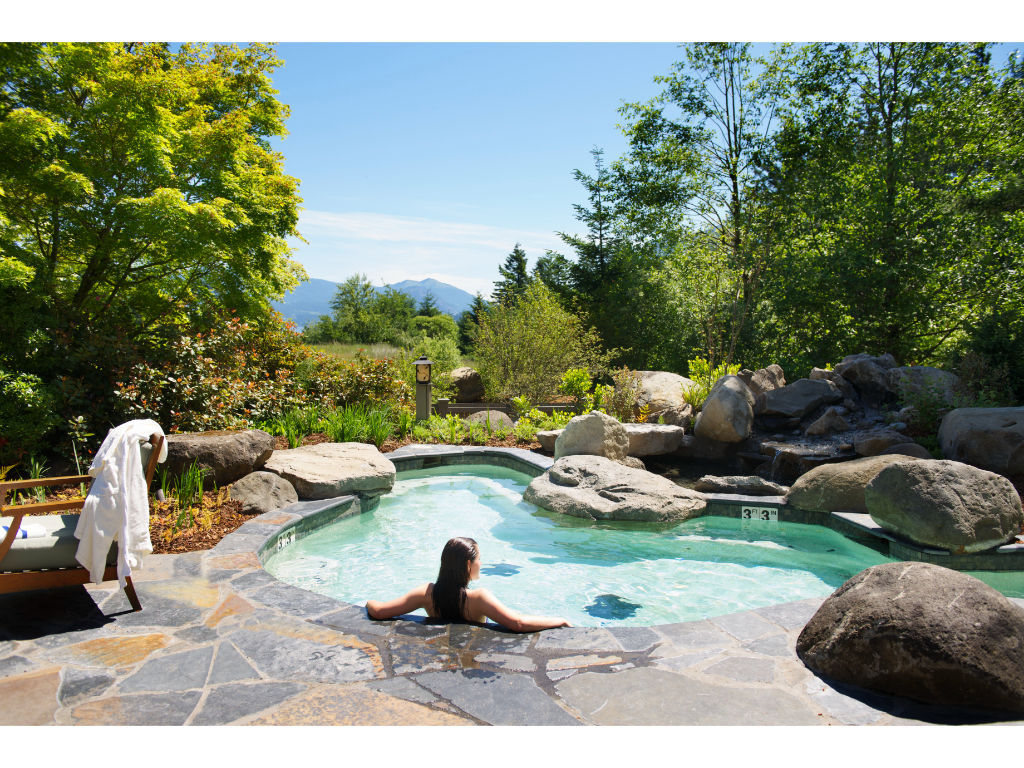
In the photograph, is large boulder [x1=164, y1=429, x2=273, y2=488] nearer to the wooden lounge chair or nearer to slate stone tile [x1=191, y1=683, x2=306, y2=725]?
the wooden lounge chair

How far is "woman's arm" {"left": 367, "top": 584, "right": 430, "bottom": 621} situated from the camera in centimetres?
367

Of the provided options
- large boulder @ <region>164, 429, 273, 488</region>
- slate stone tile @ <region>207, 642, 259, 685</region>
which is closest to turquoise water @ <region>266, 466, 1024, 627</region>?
large boulder @ <region>164, 429, 273, 488</region>

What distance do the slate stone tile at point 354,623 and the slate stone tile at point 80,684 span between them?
1055 millimetres

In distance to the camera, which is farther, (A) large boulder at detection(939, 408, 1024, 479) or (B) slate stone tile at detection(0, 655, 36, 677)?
(A) large boulder at detection(939, 408, 1024, 479)

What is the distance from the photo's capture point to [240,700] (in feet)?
8.80

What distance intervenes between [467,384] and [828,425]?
847 centimetres

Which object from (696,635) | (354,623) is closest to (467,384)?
(354,623)

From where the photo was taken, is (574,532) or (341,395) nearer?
(574,532)

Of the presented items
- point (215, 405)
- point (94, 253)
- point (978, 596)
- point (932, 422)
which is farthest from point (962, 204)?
point (94, 253)

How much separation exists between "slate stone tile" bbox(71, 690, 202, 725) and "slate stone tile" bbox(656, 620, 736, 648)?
2.41 m

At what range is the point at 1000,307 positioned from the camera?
11.0m
